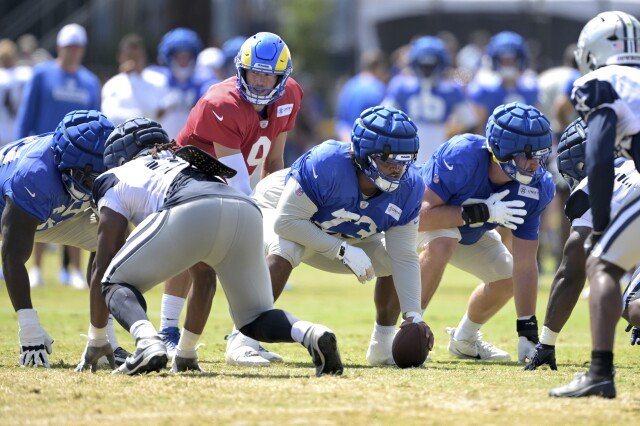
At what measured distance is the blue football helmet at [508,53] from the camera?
50.1 ft

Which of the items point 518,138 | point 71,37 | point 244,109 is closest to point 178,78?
point 71,37

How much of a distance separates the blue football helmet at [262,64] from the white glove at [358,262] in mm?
1565

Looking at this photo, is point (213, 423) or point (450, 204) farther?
point (450, 204)

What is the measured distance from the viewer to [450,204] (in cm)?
845

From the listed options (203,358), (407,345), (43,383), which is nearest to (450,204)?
(407,345)

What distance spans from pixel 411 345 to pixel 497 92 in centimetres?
853

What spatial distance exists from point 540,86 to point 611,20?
9030mm

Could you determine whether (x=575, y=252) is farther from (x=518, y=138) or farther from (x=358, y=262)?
(x=358, y=262)

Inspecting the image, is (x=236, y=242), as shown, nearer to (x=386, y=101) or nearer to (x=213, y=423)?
(x=213, y=423)

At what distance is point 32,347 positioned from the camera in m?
7.66

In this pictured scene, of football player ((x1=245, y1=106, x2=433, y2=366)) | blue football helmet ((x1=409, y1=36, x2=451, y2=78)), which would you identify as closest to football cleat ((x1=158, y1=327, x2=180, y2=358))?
football player ((x1=245, y1=106, x2=433, y2=366))

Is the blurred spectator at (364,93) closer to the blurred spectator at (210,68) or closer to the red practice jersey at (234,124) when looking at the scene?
the blurred spectator at (210,68)

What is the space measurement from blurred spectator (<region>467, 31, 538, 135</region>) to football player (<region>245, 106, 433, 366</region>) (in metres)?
7.72

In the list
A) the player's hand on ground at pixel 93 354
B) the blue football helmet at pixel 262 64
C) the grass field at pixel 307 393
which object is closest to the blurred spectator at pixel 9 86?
the grass field at pixel 307 393
